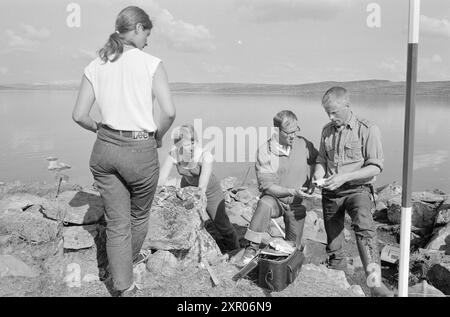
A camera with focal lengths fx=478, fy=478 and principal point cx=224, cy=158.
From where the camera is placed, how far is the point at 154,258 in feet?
14.3

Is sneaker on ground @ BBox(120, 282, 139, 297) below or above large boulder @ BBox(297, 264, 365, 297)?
above

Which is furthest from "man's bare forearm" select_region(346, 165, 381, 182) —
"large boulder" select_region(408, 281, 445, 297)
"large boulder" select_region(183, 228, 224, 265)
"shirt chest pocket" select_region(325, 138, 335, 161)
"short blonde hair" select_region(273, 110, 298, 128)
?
"large boulder" select_region(183, 228, 224, 265)

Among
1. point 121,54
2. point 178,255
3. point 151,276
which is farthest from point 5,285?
point 121,54

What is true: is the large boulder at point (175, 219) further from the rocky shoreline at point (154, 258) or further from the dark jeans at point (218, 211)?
the dark jeans at point (218, 211)

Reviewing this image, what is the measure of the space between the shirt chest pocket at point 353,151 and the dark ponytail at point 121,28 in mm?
2119

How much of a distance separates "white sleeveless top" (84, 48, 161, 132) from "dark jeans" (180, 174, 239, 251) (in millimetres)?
1782

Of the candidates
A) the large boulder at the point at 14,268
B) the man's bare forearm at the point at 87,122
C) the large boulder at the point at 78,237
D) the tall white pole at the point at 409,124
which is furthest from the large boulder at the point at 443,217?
the large boulder at the point at 14,268

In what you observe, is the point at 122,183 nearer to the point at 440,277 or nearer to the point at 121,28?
the point at 121,28

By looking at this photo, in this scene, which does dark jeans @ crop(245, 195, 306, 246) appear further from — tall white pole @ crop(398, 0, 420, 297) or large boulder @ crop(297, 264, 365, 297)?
tall white pole @ crop(398, 0, 420, 297)

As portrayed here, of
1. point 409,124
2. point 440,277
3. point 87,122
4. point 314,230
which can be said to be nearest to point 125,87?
point 87,122

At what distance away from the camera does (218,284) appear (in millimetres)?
4066

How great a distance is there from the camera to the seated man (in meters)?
4.52

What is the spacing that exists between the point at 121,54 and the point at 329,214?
2.46 m
